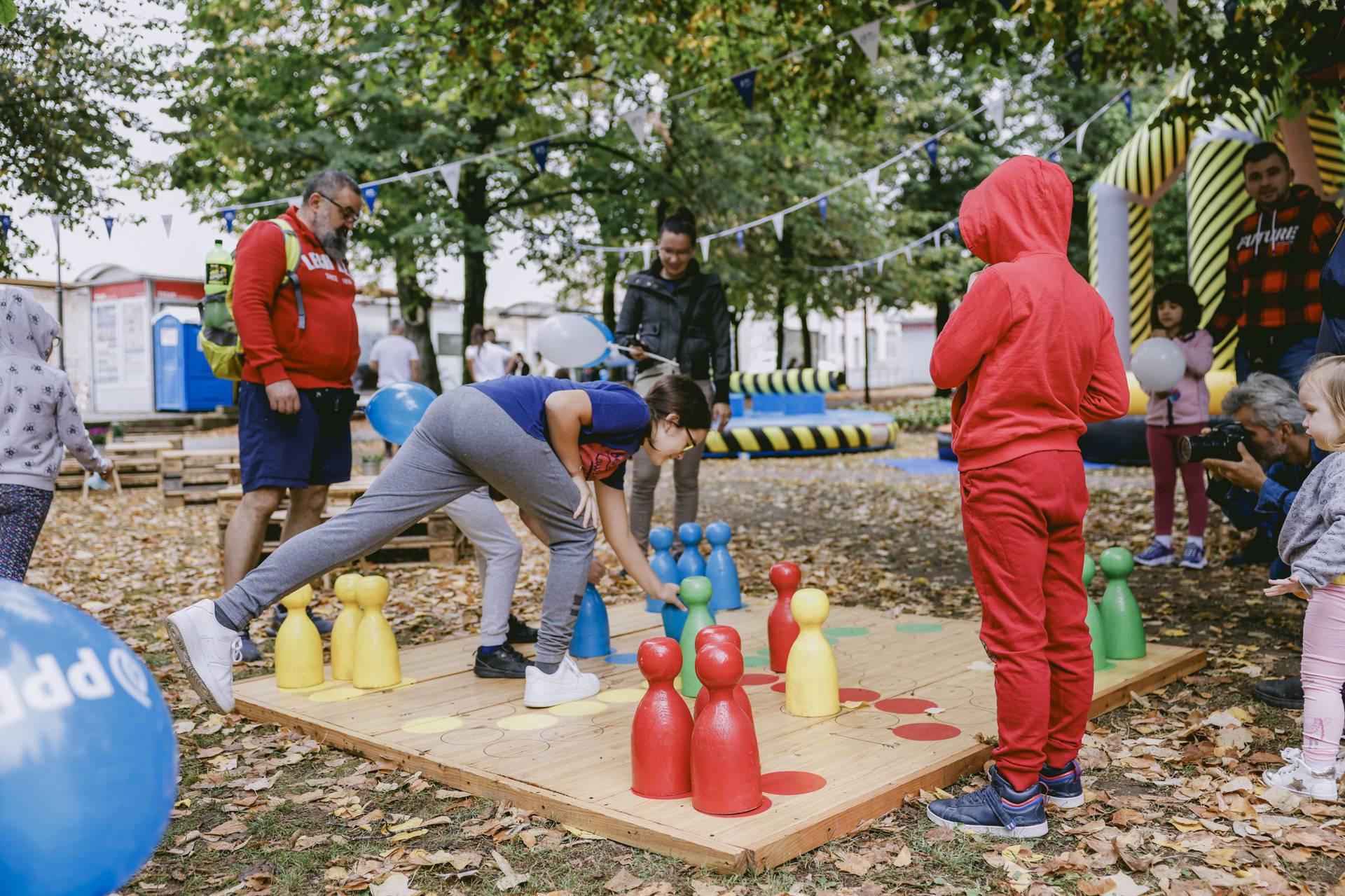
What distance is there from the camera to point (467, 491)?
11.4 feet

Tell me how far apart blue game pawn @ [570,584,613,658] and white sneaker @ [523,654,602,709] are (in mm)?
540

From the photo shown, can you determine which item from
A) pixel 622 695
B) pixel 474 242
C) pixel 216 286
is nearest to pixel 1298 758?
pixel 622 695

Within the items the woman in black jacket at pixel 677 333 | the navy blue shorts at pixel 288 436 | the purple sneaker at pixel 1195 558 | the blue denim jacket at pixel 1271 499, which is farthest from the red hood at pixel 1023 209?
the purple sneaker at pixel 1195 558

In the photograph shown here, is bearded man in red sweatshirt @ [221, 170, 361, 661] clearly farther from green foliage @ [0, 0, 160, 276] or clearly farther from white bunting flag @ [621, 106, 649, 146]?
green foliage @ [0, 0, 160, 276]

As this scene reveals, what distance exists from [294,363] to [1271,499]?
146 inches

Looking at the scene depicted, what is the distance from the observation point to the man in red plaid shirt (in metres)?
5.01

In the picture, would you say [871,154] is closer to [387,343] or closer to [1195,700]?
Answer: [387,343]

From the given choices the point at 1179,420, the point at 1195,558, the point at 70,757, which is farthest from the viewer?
the point at 1195,558

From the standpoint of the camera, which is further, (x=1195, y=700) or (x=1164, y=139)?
(x=1164, y=139)

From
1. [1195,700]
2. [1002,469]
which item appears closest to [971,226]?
[1002,469]

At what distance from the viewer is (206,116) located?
13180mm

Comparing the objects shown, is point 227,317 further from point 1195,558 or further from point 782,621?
point 1195,558

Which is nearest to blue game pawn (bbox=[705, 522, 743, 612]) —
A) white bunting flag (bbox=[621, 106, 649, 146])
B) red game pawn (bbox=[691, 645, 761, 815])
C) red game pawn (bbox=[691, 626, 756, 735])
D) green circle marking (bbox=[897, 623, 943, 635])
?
green circle marking (bbox=[897, 623, 943, 635])

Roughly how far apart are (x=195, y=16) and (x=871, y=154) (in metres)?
11.9
